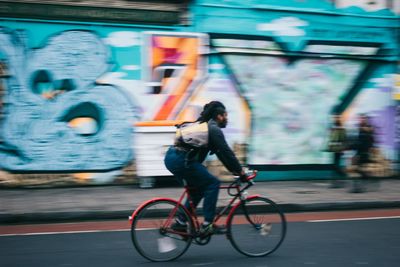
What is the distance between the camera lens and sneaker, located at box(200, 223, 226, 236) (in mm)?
5719

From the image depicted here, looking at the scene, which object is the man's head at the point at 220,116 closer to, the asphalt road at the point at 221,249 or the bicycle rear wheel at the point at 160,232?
the bicycle rear wheel at the point at 160,232

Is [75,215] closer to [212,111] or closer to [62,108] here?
[62,108]

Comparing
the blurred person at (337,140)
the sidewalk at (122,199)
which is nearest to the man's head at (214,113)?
the sidewalk at (122,199)

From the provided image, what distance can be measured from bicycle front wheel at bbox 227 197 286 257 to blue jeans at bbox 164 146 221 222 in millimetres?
275

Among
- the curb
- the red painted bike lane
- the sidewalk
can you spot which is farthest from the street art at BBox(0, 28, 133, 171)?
the red painted bike lane

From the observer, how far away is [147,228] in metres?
5.65

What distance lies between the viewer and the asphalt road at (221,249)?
18.8 feet

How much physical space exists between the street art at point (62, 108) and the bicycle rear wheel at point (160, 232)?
5638 mm

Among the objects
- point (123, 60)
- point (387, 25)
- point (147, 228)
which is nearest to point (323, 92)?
point (387, 25)

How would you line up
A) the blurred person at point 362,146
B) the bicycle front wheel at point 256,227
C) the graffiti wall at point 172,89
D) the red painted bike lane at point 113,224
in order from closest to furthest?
the bicycle front wheel at point 256,227
the red painted bike lane at point 113,224
the graffiti wall at point 172,89
the blurred person at point 362,146

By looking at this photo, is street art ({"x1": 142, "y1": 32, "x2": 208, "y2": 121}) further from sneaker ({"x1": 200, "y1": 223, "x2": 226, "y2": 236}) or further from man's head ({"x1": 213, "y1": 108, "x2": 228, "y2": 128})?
sneaker ({"x1": 200, "y1": 223, "x2": 226, "y2": 236})

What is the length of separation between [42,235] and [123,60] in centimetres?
503

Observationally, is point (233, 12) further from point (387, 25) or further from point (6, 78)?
point (6, 78)

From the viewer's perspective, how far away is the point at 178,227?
5.75m
